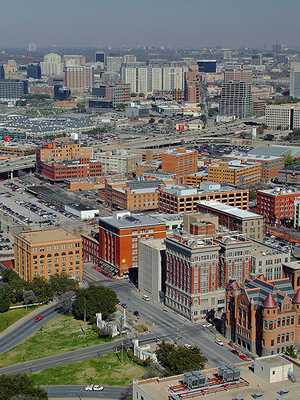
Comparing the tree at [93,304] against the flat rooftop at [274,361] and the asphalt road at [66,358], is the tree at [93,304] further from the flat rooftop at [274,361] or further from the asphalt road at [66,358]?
the flat rooftop at [274,361]

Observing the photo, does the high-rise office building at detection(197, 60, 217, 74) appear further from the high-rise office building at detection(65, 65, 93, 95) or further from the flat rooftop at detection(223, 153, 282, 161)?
the flat rooftop at detection(223, 153, 282, 161)

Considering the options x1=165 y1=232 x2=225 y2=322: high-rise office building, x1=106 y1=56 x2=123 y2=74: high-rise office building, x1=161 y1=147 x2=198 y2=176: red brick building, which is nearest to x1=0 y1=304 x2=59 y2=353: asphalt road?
x1=165 y1=232 x2=225 y2=322: high-rise office building

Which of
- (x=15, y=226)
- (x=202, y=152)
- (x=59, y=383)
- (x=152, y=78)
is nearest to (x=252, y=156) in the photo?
(x=202, y=152)

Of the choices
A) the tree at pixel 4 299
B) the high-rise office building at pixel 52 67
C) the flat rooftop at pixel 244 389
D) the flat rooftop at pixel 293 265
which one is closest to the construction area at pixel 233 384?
the flat rooftop at pixel 244 389

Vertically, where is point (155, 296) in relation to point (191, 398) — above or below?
below

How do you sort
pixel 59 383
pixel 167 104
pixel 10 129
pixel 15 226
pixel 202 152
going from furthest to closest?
pixel 167 104 < pixel 10 129 < pixel 202 152 < pixel 15 226 < pixel 59 383

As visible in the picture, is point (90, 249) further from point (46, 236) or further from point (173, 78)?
point (173, 78)

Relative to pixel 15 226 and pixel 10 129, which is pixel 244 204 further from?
pixel 10 129
